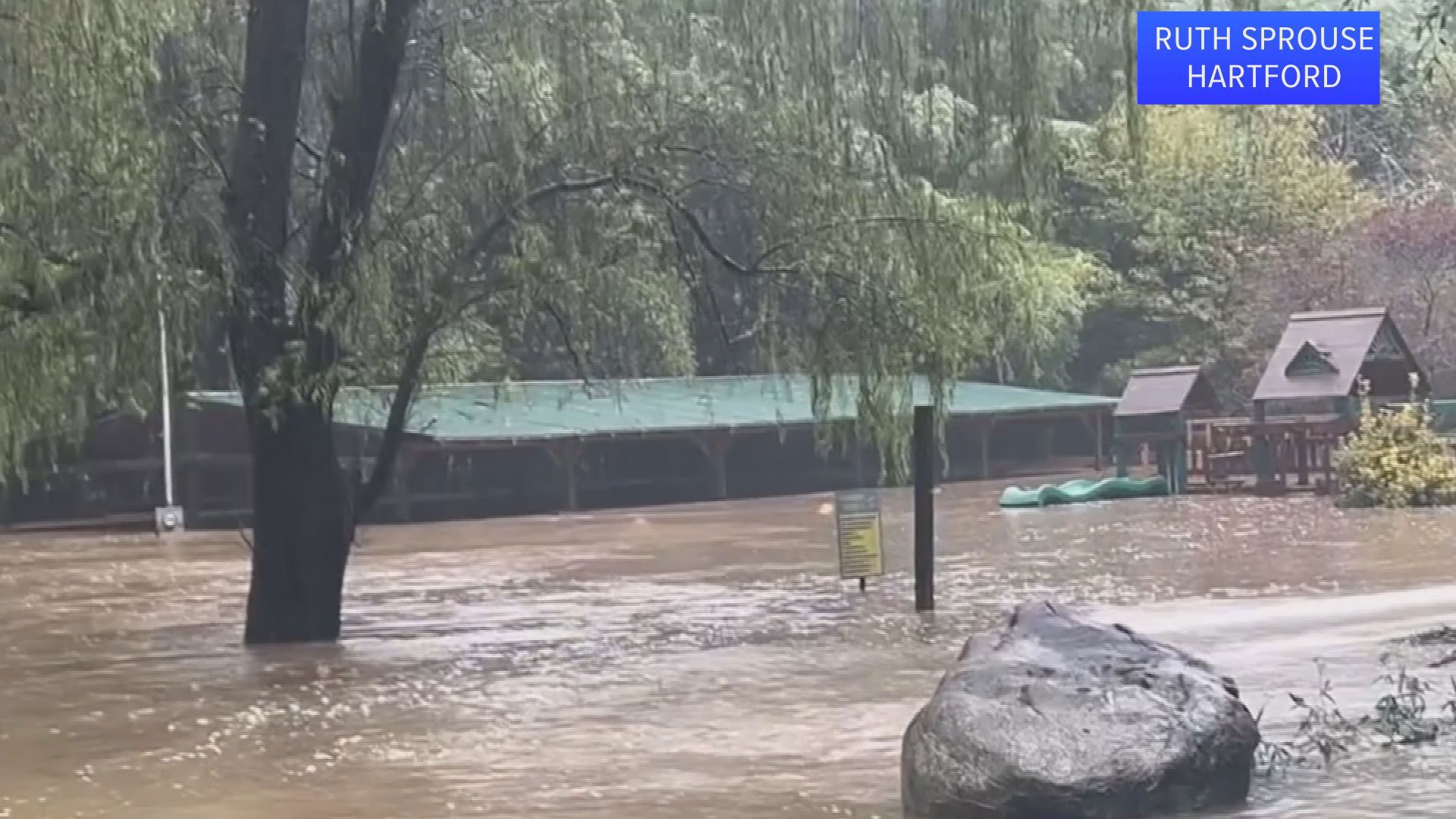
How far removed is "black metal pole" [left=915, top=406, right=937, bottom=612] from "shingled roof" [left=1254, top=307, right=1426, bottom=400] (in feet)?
55.5

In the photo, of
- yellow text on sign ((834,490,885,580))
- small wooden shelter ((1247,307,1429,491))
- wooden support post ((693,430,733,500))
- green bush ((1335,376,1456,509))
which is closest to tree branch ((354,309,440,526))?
yellow text on sign ((834,490,885,580))

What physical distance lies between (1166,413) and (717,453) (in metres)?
8.15

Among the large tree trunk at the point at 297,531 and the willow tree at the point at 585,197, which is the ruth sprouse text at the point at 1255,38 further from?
the large tree trunk at the point at 297,531

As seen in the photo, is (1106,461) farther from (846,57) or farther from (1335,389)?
(846,57)

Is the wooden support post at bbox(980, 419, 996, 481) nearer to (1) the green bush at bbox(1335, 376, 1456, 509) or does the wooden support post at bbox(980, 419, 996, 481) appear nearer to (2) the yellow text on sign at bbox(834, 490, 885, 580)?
(1) the green bush at bbox(1335, 376, 1456, 509)

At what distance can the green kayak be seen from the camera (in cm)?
3212

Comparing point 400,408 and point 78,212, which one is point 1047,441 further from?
point 78,212

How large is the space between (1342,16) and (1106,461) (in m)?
24.1

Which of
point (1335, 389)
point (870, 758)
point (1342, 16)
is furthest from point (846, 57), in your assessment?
point (1335, 389)

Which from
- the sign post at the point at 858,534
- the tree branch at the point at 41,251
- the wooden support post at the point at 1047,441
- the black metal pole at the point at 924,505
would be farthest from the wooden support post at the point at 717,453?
the tree branch at the point at 41,251

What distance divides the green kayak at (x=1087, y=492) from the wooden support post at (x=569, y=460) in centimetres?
761

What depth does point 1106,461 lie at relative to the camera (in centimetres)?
4516

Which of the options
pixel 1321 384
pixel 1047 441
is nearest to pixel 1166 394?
pixel 1321 384

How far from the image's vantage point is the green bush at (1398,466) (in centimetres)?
2716
